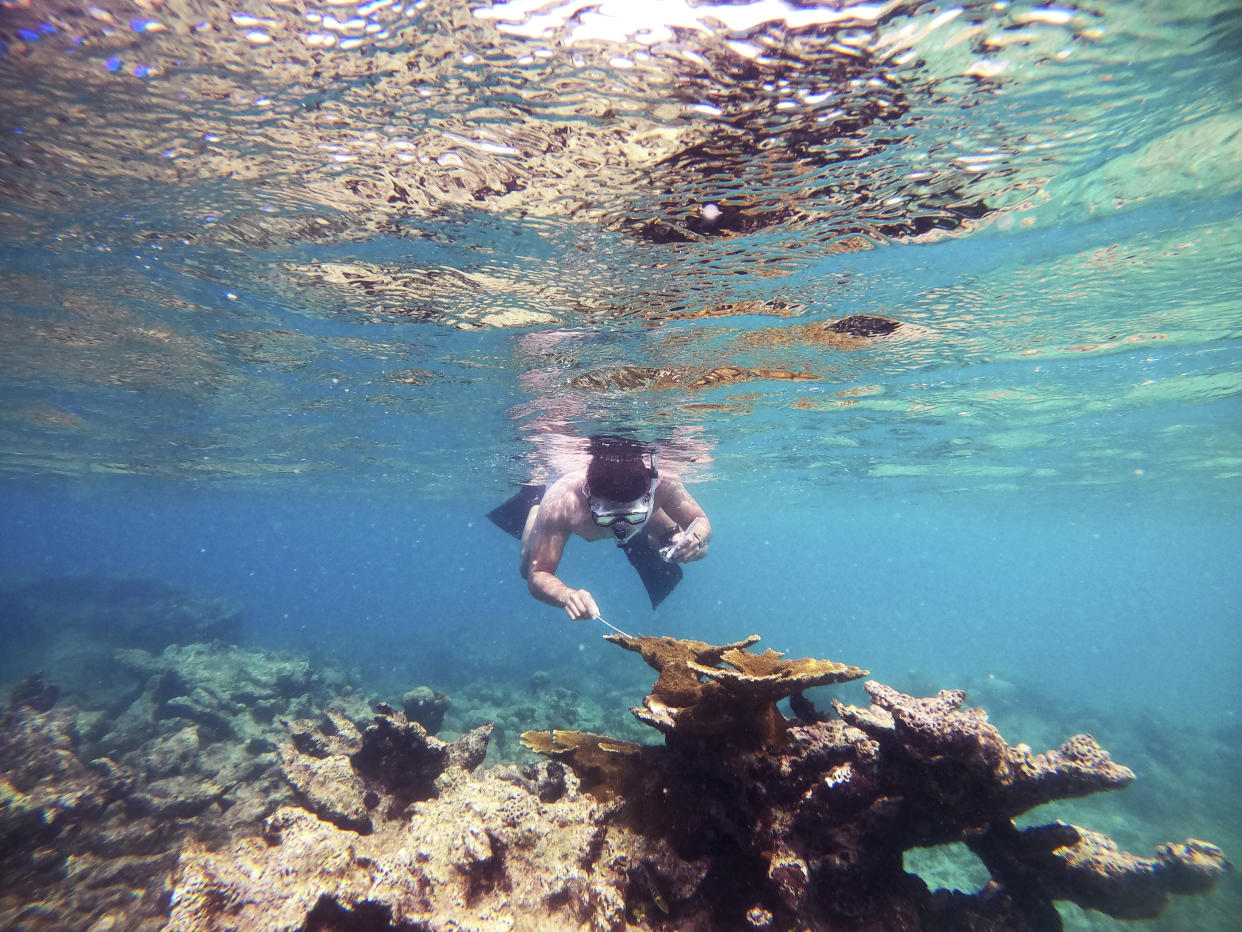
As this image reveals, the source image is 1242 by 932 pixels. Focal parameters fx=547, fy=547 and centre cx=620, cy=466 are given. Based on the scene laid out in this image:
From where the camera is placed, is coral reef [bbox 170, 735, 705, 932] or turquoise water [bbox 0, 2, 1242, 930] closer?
coral reef [bbox 170, 735, 705, 932]

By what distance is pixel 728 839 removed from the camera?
12.0ft

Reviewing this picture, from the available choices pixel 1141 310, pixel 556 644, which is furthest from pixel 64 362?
pixel 556 644

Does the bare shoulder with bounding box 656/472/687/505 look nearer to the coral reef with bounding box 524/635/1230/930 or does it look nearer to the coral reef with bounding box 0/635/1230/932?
the coral reef with bounding box 0/635/1230/932

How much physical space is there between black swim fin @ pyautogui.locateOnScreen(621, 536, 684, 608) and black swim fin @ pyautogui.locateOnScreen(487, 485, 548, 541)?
3066mm

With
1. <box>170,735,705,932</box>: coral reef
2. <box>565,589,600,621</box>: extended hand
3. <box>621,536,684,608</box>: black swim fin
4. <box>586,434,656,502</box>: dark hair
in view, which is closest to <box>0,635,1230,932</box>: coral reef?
<box>170,735,705,932</box>: coral reef

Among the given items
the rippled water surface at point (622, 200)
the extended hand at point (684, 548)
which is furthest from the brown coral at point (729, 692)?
the rippled water surface at point (622, 200)

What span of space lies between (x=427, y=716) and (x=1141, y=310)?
16.3 meters

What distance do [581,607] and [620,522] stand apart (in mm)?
2796

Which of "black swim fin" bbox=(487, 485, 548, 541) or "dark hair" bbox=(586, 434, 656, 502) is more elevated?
"dark hair" bbox=(586, 434, 656, 502)

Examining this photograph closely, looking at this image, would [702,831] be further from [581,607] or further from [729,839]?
→ [581,607]

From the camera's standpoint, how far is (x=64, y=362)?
14.2m

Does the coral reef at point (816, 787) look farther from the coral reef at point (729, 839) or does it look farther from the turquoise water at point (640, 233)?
the turquoise water at point (640, 233)

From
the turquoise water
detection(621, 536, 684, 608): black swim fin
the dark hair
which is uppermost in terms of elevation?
the turquoise water

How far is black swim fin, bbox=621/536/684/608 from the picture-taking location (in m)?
10.6
